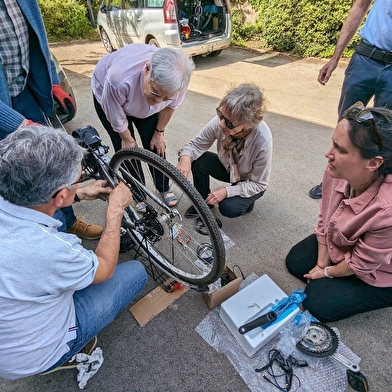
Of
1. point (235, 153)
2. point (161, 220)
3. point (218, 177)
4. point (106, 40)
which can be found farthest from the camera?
point (106, 40)

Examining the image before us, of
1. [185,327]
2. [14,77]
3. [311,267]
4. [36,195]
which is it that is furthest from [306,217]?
[14,77]

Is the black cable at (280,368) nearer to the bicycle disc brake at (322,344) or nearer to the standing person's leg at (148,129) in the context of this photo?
the bicycle disc brake at (322,344)

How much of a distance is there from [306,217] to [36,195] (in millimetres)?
1997

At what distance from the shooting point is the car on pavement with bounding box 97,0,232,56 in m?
4.70

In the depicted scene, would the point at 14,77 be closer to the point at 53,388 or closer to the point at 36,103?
the point at 36,103

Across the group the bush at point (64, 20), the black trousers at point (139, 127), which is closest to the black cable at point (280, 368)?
the black trousers at point (139, 127)

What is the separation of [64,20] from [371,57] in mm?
8580

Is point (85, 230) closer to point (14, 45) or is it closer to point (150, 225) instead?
point (150, 225)

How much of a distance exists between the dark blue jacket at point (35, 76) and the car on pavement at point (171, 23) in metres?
3.63

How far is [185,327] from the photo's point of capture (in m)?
1.58

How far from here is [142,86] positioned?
1637 millimetres

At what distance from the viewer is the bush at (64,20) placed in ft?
24.7

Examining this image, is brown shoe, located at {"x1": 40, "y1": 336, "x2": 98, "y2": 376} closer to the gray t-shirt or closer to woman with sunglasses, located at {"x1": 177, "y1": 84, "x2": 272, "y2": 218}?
the gray t-shirt

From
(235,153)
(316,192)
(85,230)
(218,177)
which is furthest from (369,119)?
(85,230)
